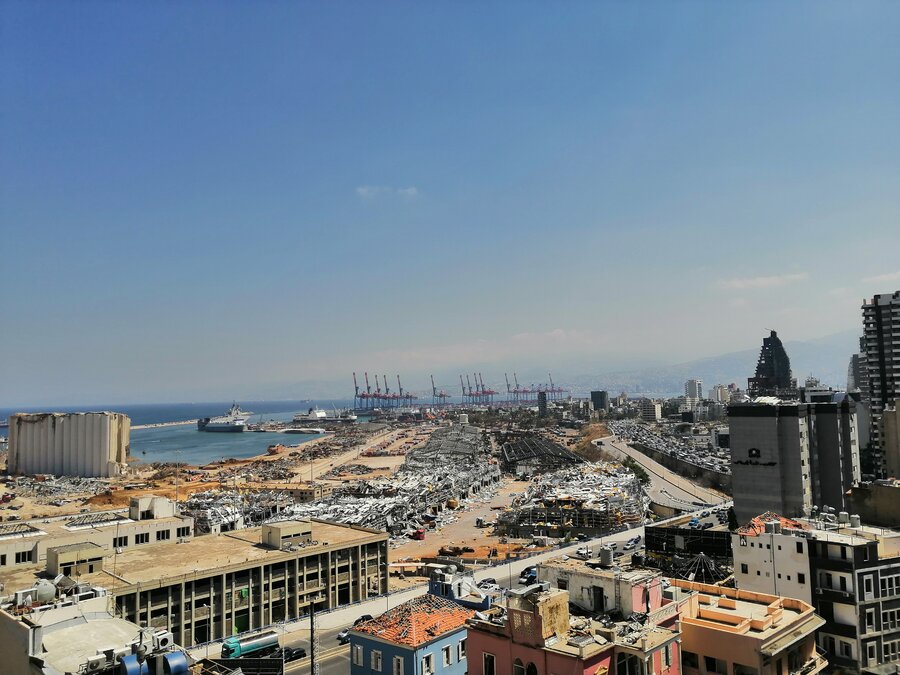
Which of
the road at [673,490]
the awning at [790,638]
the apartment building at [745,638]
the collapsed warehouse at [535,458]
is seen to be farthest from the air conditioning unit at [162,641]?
the collapsed warehouse at [535,458]

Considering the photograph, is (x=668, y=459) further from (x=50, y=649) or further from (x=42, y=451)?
(x=42, y=451)

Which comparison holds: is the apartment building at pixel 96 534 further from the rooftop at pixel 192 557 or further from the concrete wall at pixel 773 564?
the concrete wall at pixel 773 564

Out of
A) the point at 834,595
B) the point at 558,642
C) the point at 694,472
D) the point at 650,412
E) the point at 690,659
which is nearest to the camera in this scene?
the point at 558,642

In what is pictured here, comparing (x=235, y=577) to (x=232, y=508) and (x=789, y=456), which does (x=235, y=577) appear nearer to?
(x=232, y=508)

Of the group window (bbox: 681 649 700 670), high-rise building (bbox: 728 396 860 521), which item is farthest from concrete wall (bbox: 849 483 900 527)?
window (bbox: 681 649 700 670)

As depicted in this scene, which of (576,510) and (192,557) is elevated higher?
(192,557)

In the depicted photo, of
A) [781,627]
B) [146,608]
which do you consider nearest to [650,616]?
[781,627]

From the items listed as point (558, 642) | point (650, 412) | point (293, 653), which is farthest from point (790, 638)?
point (650, 412)
